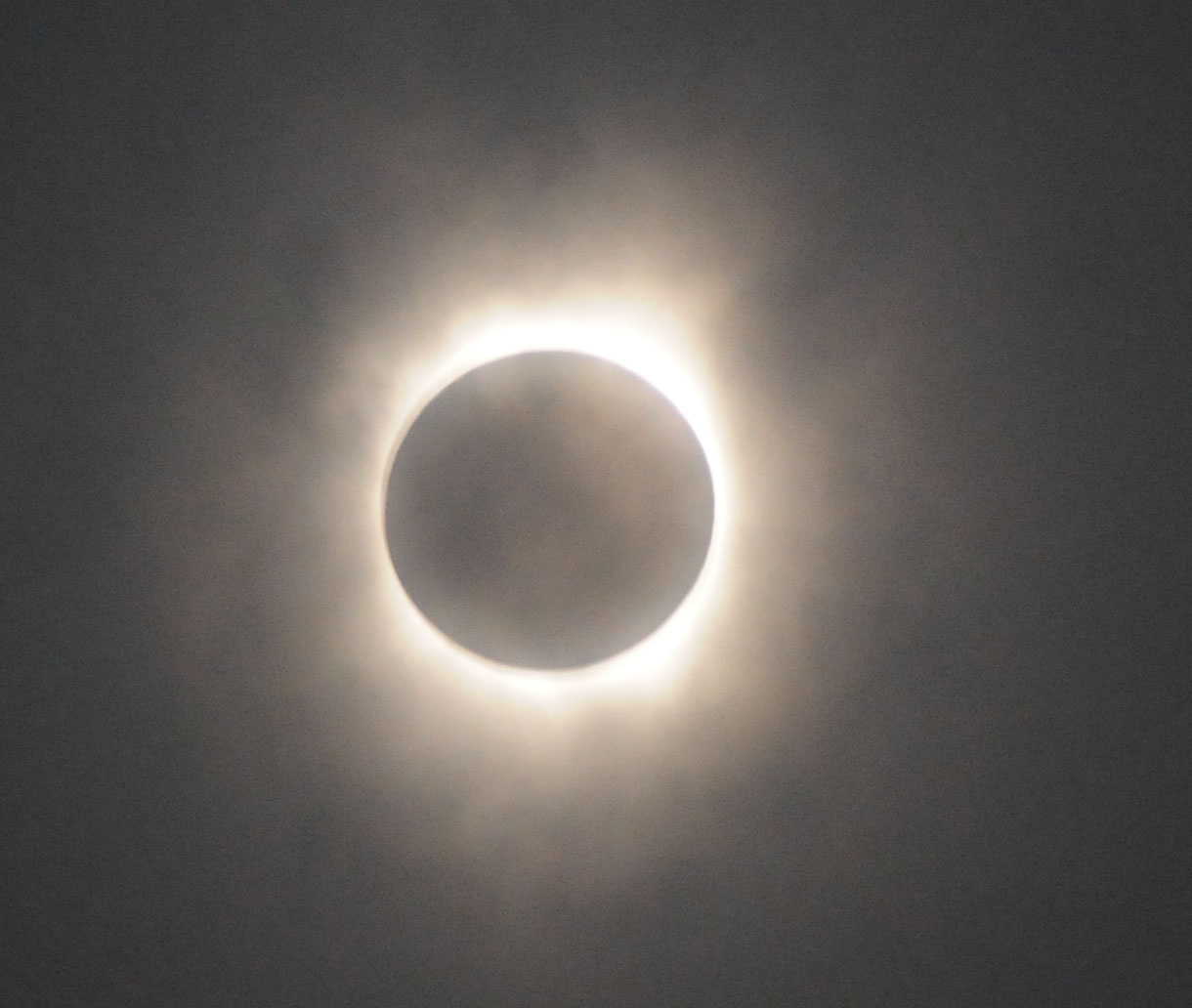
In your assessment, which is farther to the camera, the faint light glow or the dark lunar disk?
the faint light glow

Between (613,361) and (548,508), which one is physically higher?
(613,361)

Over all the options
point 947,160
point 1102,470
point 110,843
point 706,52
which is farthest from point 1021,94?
point 110,843

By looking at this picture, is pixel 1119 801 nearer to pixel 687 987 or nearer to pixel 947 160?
pixel 687 987

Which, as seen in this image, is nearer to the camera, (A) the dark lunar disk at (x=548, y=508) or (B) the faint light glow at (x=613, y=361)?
(A) the dark lunar disk at (x=548, y=508)
